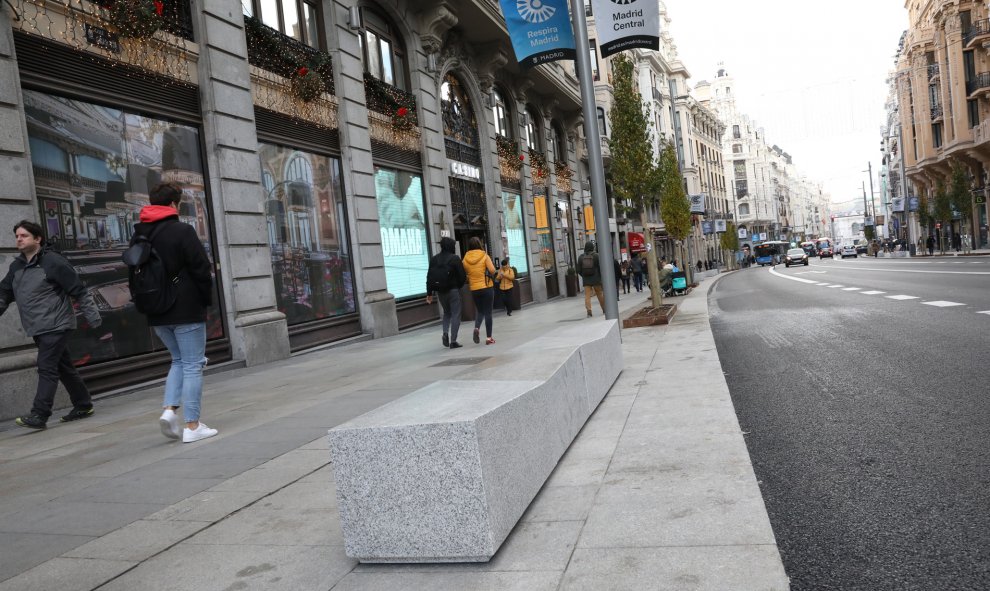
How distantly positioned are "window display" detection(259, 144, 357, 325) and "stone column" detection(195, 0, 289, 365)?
2.05 ft

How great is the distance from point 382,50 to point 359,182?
4.25 metres

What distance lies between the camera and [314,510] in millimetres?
3629

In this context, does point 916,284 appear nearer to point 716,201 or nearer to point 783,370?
point 783,370

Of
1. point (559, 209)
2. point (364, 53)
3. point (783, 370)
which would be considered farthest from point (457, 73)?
point (783, 370)

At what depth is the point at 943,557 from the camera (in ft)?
8.46

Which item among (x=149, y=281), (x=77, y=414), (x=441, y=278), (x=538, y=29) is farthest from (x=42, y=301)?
(x=538, y=29)

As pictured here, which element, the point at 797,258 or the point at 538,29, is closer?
the point at 538,29

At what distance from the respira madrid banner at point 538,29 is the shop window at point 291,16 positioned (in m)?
4.69

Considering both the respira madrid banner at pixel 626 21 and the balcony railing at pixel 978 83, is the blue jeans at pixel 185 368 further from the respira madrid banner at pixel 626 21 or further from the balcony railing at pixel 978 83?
the balcony railing at pixel 978 83

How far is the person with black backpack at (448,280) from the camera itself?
11.9 m

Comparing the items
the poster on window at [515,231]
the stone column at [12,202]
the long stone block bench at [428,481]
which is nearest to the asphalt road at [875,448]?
the long stone block bench at [428,481]

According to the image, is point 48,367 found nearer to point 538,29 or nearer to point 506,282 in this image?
point 538,29

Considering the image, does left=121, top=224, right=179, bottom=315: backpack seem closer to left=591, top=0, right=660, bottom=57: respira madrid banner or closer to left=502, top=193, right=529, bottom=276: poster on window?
left=591, top=0, right=660, bottom=57: respira madrid banner

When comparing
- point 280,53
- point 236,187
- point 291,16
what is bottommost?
point 236,187
